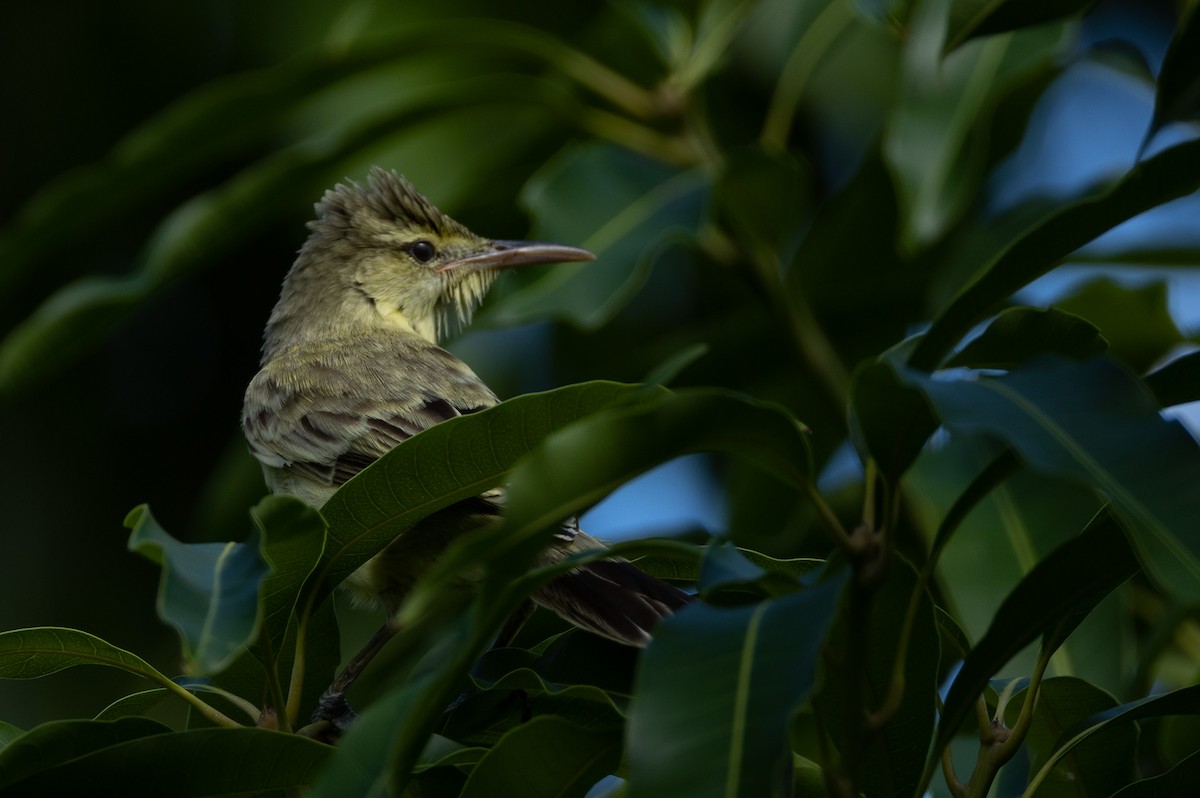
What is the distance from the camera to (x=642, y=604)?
2.93 meters

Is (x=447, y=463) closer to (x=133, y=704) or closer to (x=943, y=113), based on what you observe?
(x=133, y=704)

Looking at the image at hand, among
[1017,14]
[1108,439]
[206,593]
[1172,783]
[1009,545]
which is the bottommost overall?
[1172,783]

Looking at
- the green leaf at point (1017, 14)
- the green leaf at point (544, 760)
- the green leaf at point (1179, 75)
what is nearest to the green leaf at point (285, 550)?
the green leaf at point (544, 760)

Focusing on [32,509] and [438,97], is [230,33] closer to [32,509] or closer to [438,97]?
[32,509]

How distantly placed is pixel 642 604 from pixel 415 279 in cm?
285

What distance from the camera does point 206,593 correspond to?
2.02m

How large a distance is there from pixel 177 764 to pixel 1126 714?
1.71 meters

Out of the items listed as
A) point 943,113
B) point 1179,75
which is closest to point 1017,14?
point 1179,75

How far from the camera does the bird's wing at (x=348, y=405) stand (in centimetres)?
396

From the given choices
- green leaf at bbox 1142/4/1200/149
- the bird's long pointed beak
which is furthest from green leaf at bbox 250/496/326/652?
the bird's long pointed beak

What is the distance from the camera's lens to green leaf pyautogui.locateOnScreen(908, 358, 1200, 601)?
5.79ft

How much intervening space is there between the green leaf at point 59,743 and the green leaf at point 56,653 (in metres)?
0.12

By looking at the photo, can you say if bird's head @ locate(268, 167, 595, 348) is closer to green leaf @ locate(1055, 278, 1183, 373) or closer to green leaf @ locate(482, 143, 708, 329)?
green leaf @ locate(482, 143, 708, 329)

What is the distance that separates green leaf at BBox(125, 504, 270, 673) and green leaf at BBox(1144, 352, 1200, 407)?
5.24ft
